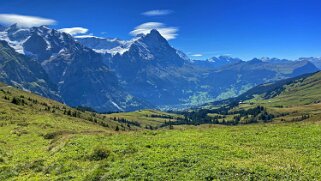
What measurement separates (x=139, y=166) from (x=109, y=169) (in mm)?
3039

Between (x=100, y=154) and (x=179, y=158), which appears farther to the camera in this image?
(x=100, y=154)

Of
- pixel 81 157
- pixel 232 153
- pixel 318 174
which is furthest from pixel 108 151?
pixel 318 174

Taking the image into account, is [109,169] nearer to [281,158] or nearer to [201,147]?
[201,147]

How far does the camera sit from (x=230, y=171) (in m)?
32.7

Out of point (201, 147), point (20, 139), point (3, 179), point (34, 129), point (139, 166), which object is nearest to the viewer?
point (139, 166)

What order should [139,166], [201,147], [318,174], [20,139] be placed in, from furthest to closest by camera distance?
1. [20,139]
2. [201,147]
3. [139,166]
4. [318,174]

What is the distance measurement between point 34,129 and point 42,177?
41225mm

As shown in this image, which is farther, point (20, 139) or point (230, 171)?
point (20, 139)

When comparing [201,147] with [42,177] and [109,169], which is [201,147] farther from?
[42,177]

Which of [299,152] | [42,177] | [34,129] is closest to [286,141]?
[299,152]

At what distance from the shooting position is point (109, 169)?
36188 mm

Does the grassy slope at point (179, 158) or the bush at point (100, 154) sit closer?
the grassy slope at point (179, 158)

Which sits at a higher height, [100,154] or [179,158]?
[100,154]

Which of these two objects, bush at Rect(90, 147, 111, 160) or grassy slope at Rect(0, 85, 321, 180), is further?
bush at Rect(90, 147, 111, 160)
